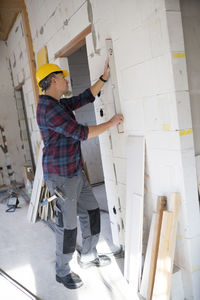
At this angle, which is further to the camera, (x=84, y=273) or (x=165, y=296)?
(x=84, y=273)

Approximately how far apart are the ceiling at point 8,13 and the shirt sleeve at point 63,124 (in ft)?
9.26

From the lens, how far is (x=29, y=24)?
4.17m

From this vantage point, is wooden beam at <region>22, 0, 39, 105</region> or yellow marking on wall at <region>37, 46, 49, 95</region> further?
wooden beam at <region>22, 0, 39, 105</region>

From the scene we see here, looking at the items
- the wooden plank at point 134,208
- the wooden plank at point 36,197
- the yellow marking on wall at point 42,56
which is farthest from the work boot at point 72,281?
the yellow marking on wall at point 42,56

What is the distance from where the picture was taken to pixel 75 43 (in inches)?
112

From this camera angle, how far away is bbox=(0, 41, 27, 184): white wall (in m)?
5.83

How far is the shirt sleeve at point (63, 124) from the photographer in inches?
82.0

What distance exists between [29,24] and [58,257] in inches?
132

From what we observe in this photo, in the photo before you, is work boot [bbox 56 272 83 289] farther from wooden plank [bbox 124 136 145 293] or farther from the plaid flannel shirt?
the plaid flannel shirt

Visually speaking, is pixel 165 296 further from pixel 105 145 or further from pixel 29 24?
pixel 29 24

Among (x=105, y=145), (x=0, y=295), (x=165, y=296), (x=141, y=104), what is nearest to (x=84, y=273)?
(x=0, y=295)

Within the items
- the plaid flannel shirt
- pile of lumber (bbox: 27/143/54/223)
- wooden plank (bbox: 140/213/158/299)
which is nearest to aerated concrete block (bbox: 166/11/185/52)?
the plaid flannel shirt

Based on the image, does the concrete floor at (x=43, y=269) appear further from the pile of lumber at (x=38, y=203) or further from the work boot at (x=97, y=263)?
the pile of lumber at (x=38, y=203)

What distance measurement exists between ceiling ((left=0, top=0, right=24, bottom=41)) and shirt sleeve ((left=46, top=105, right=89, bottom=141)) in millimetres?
2822
